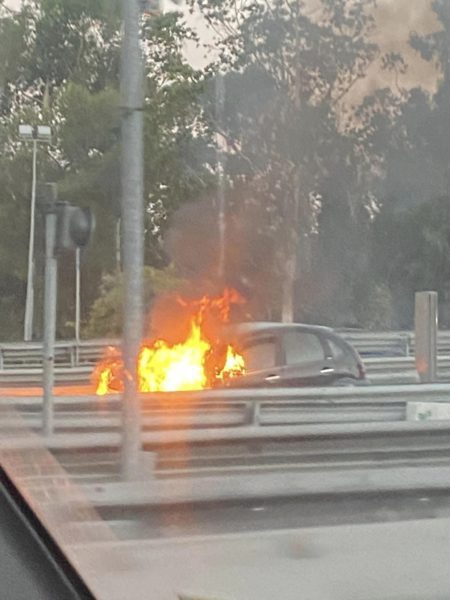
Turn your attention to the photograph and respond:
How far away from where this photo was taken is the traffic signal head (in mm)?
2533

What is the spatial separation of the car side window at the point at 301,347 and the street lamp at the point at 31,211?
674mm

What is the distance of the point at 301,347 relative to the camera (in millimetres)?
→ 2703

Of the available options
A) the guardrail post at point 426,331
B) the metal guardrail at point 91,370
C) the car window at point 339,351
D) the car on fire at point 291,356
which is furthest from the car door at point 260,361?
the guardrail post at point 426,331

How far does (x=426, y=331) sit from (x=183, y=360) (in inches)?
26.5

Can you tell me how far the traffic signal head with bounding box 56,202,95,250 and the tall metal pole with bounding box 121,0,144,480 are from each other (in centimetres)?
9

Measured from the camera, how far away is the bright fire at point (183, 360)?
8.49 feet

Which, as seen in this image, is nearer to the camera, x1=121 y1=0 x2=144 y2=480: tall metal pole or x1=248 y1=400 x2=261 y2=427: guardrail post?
x1=121 y1=0 x2=144 y2=480: tall metal pole

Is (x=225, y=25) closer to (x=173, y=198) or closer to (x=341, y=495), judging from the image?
(x=173, y=198)

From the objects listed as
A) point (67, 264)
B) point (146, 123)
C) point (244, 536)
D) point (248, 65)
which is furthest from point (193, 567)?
point (248, 65)

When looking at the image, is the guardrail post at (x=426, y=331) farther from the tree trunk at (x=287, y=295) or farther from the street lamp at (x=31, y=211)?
the street lamp at (x=31, y=211)

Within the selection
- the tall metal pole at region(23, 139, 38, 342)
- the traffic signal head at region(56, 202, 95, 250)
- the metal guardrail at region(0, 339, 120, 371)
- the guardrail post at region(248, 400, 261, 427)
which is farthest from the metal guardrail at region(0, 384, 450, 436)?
the traffic signal head at region(56, 202, 95, 250)

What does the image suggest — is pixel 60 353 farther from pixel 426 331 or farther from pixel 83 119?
pixel 426 331

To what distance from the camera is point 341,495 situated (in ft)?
9.32

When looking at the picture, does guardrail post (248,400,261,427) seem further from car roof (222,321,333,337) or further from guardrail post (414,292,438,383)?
guardrail post (414,292,438,383)
